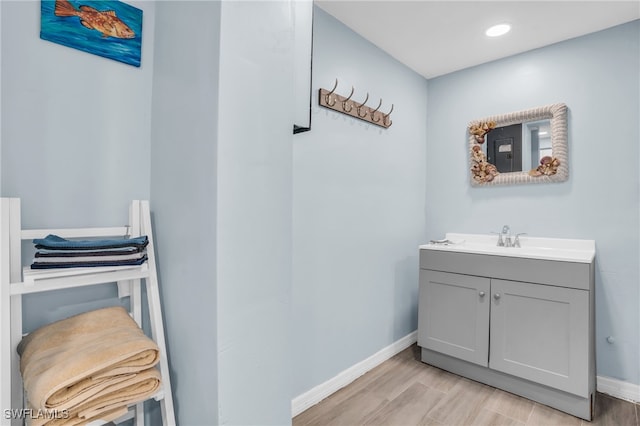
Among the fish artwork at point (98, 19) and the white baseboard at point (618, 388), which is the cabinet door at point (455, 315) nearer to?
the white baseboard at point (618, 388)

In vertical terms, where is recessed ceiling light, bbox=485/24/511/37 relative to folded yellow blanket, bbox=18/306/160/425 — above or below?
above

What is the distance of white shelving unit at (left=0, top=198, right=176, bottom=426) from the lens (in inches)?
34.6

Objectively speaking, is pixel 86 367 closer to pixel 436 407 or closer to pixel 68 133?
pixel 68 133

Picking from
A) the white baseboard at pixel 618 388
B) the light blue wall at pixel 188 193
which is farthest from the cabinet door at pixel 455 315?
the light blue wall at pixel 188 193

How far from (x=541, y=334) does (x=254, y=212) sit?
1.95 metres

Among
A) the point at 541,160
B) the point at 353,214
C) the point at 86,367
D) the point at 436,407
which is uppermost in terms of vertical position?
the point at 541,160

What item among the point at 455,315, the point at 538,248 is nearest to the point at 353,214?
the point at 455,315

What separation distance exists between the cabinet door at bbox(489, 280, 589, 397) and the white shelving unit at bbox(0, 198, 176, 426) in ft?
6.44

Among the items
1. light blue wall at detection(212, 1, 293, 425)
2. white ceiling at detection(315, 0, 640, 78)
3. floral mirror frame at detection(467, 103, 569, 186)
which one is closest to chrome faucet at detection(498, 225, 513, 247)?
floral mirror frame at detection(467, 103, 569, 186)

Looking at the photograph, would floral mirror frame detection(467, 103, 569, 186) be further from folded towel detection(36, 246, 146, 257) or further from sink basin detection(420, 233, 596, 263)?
folded towel detection(36, 246, 146, 257)

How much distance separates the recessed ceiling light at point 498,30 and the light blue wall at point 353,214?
687 mm

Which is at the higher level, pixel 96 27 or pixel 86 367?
pixel 96 27

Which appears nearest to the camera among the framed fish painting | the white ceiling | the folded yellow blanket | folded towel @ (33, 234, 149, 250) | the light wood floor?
the folded yellow blanket

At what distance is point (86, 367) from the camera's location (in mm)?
867
